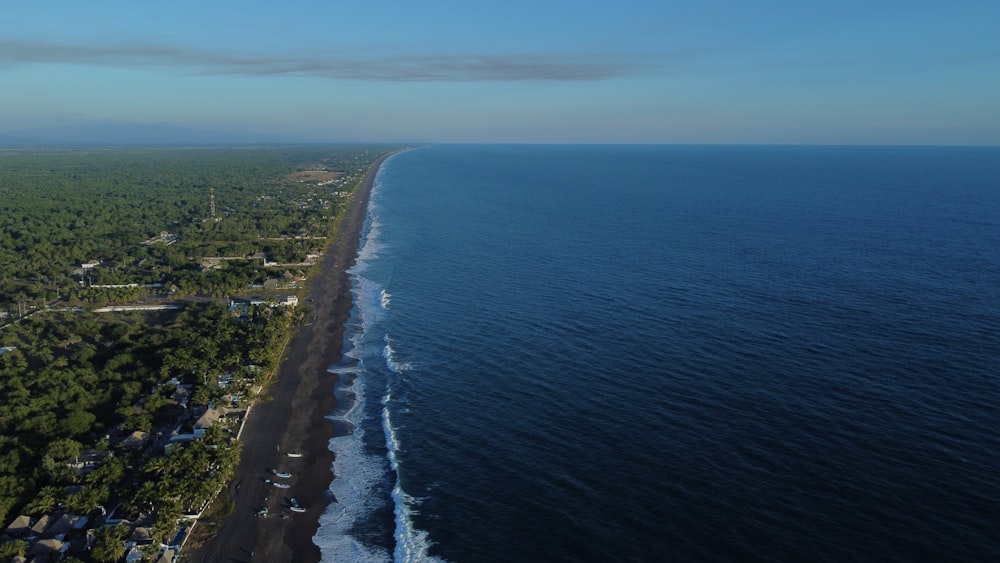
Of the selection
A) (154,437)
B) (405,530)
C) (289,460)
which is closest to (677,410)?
(405,530)

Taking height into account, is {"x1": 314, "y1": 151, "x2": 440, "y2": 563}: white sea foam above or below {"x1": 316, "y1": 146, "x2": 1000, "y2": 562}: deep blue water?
below

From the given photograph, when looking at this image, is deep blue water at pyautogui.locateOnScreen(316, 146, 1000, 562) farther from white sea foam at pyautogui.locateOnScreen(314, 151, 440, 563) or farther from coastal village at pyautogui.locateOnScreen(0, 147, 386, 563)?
coastal village at pyautogui.locateOnScreen(0, 147, 386, 563)

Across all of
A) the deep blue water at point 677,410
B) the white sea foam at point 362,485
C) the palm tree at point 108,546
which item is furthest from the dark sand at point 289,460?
the palm tree at point 108,546

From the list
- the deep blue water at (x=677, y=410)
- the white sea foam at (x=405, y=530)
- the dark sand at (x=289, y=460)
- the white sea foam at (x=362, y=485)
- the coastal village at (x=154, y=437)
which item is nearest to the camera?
the white sea foam at (x=405, y=530)

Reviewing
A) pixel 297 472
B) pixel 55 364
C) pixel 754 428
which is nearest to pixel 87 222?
pixel 55 364

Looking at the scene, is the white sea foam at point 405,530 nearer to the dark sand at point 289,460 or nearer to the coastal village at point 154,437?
the dark sand at point 289,460

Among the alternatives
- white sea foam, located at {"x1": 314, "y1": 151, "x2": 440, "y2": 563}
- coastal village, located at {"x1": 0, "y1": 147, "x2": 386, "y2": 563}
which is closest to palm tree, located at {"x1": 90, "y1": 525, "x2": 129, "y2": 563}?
coastal village, located at {"x1": 0, "y1": 147, "x2": 386, "y2": 563}

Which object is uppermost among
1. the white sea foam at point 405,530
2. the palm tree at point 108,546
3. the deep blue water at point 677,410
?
the deep blue water at point 677,410
